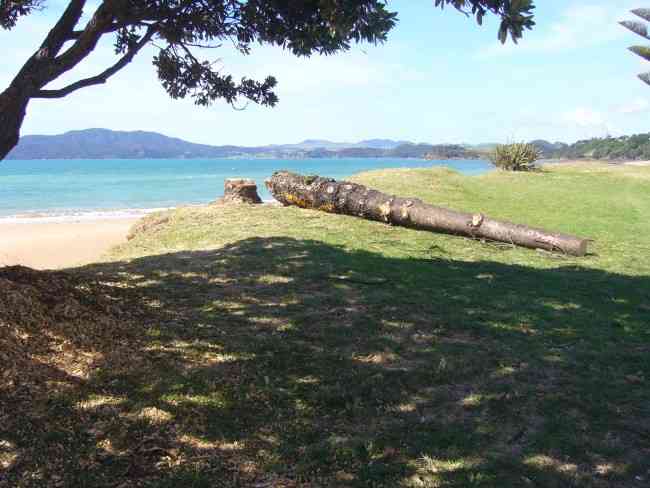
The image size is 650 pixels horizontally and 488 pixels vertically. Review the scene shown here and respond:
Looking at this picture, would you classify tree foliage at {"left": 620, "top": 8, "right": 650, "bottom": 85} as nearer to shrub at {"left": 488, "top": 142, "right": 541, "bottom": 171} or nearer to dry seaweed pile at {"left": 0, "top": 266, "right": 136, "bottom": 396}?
shrub at {"left": 488, "top": 142, "right": 541, "bottom": 171}

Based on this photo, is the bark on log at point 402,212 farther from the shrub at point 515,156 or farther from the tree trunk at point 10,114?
the shrub at point 515,156

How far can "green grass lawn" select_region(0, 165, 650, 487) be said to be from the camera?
3375 mm

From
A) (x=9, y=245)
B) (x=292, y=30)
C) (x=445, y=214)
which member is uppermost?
(x=292, y=30)

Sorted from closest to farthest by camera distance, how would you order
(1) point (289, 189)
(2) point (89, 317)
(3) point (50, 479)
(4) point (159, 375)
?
(3) point (50, 479), (4) point (159, 375), (2) point (89, 317), (1) point (289, 189)

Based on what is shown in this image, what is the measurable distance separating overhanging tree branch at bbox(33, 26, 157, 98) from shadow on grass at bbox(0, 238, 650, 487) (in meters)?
2.46

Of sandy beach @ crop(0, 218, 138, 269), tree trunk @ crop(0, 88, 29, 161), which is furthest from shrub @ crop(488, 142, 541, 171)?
tree trunk @ crop(0, 88, 29, 161)

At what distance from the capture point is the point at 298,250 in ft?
31.1

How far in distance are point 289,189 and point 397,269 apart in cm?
636

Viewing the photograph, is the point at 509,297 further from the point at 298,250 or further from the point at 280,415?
the point at 280,415

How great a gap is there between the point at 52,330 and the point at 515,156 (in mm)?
27492

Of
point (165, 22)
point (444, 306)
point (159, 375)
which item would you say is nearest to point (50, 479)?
point (159, 375)

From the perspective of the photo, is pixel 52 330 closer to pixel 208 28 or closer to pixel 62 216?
pixel 208 28

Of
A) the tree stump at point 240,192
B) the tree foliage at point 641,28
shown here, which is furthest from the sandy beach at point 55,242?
the tree foliage at point 641,28

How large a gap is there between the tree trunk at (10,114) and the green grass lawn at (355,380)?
2.10 meters
